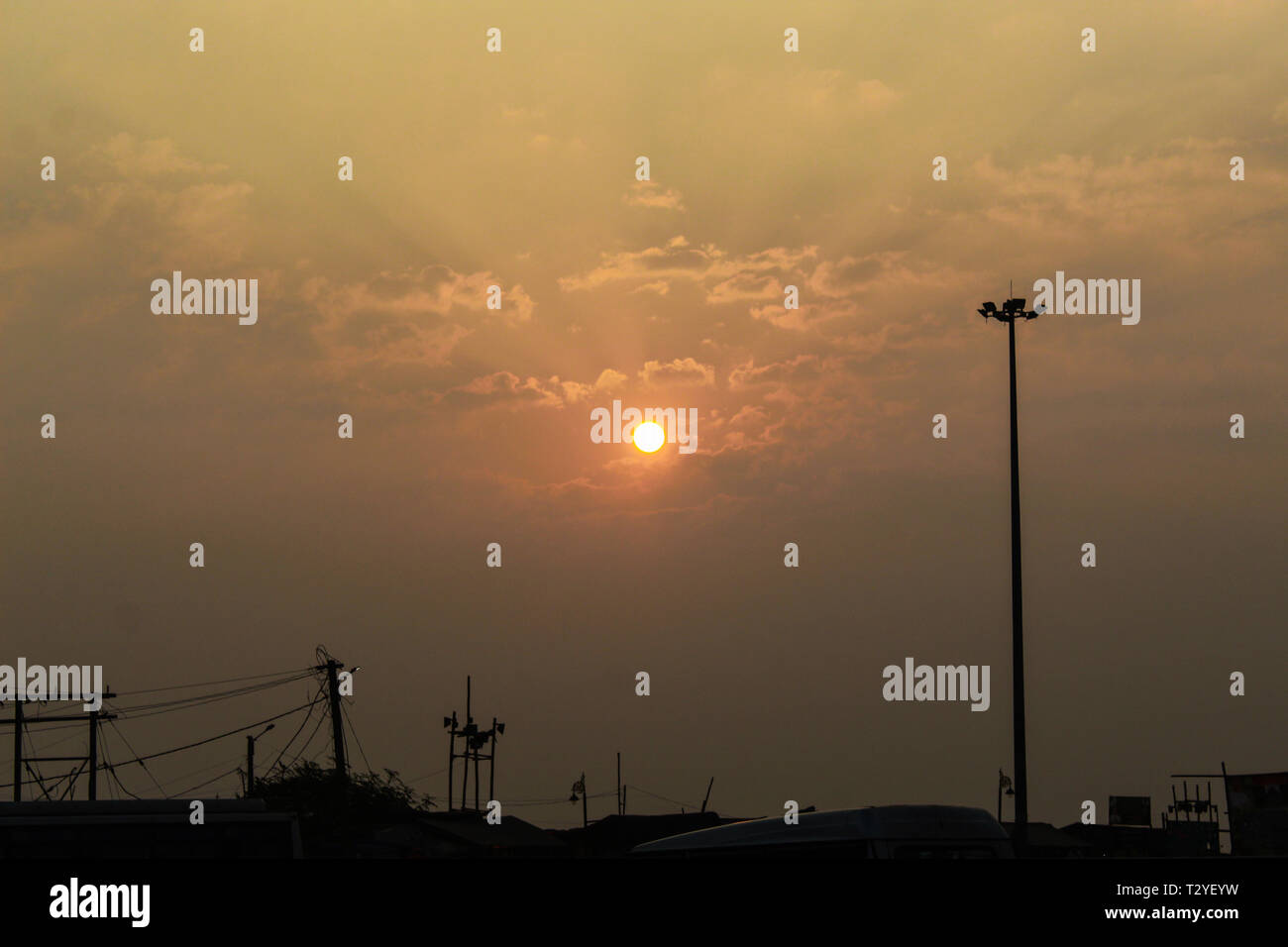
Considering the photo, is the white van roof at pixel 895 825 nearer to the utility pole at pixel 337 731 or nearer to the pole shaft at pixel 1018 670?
the pole shaft at pixel 1018 670

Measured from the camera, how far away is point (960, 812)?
1892cm

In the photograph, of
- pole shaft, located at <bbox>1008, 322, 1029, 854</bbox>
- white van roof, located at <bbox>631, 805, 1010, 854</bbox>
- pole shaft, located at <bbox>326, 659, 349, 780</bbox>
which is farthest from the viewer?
pole shaft, located at <bbox>326, 659, 349, 780</bbox>

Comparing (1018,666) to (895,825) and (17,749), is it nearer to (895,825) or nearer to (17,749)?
(895,825)

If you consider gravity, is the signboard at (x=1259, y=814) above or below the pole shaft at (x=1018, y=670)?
below

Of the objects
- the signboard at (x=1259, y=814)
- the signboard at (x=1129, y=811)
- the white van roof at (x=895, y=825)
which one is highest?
the white van roof at (x=895, y=825)

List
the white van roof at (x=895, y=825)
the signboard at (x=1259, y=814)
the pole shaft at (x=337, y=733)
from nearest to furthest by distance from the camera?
the white van roof at (x=895, y=825)
the signboard at (x=1259, y=814)
the pole shaft at (x=337, y=733)

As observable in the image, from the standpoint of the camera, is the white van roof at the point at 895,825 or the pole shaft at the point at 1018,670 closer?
the white van roof at the point at 895,825

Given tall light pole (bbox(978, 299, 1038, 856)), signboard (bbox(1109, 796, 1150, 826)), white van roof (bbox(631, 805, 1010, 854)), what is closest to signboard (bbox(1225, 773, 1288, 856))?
signboard (bbox(1109, 796, 1150, 826))

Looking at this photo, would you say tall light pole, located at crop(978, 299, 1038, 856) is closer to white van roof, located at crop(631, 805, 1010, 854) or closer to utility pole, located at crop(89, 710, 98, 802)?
white van roof, located at crop(631, 805, 1010, 854)

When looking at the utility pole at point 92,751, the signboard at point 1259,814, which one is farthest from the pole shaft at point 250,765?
the signboard at point 1259,814

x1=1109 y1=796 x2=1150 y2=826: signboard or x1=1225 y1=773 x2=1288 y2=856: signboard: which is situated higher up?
x1=1225 y1=773 x2=1288 y2=856: signboard
